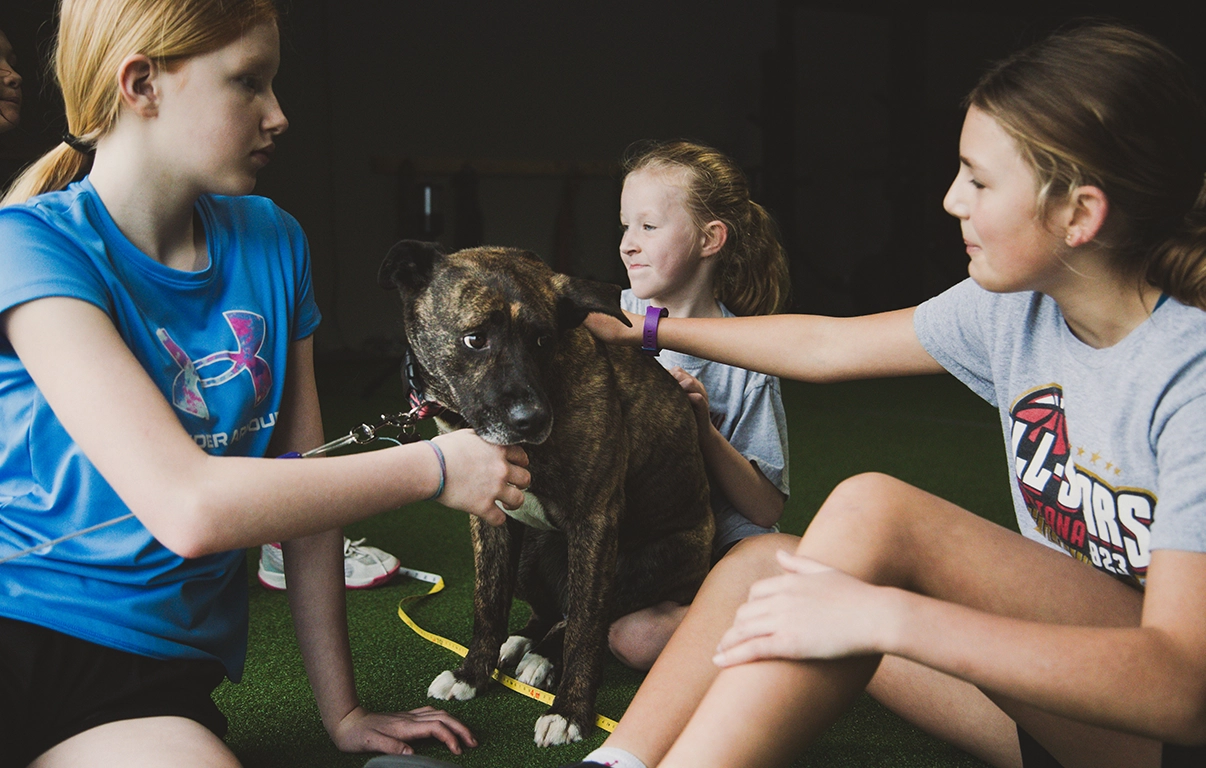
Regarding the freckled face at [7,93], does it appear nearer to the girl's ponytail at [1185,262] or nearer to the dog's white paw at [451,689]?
the dog's white paw at [451,689]

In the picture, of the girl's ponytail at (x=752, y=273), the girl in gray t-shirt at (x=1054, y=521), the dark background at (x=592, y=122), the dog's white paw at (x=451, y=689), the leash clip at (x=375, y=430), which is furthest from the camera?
the dark background at (x=592, y=122)

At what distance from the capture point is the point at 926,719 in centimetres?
145

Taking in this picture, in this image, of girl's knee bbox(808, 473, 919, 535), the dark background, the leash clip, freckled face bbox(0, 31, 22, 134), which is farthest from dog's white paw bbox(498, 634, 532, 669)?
the dark background

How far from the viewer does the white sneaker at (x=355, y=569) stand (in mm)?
2373

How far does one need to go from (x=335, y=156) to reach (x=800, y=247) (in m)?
4.71

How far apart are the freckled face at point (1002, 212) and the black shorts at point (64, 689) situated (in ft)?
3.85

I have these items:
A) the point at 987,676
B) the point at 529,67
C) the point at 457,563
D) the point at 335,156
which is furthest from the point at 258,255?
the point at 529,67

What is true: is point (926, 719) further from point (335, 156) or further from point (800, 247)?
point (800, 247)

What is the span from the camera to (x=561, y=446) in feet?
5.39

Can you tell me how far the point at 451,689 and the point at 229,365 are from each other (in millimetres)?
792

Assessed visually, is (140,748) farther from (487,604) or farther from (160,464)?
(487,604)

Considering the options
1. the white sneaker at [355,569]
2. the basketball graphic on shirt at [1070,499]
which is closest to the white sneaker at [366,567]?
the white sneaker at [355,569]

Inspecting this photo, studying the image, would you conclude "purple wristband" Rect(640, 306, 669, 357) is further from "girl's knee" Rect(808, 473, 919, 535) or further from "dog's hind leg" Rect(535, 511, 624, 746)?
"girl's knee" Rect(808, 473, 919, 535)

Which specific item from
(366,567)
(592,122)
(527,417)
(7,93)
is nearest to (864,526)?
(527,417)
